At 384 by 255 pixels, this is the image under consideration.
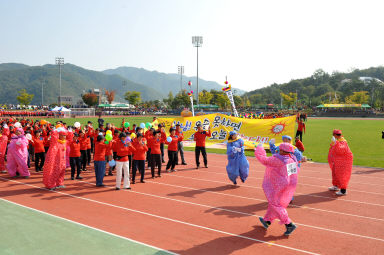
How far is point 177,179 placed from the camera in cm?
1055

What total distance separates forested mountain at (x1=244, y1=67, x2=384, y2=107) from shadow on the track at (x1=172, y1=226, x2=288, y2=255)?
9807 centimetres

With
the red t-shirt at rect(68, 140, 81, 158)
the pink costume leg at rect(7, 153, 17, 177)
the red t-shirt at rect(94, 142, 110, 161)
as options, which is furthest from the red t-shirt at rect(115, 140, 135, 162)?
the pink costume leg at rect(7, 153, 17, 177)

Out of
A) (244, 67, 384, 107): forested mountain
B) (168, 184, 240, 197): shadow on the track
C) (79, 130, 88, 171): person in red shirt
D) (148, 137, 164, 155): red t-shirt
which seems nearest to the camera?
(168, 184, 240, 197): shadow on the track

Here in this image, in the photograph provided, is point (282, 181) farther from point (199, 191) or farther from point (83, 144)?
point (83, 144)

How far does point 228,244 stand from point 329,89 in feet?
448

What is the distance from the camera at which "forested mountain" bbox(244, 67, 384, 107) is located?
345ft

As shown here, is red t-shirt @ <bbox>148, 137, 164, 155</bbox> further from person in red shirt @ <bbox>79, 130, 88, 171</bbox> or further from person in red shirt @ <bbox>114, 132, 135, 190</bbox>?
person in red shirt @ <bbox>79, 130, 88, 171</bbox>

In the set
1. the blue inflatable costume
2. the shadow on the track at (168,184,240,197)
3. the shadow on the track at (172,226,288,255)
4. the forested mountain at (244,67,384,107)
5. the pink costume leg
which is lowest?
the shadow on the track at (172,226,288,255)

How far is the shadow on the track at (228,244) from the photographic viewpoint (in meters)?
5.03

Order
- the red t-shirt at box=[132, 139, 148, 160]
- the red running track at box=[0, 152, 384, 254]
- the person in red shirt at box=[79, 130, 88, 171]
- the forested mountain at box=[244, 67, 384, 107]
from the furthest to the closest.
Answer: the forested mountain at box=[244, 67, 384, 107]
the person in red shirt at box=[79, 130, 88, 171]
the red t-shirt at box=[132, 139, 148, 160]
the red running track at box=[0, 152, 384, 254]

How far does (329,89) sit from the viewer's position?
417 feet

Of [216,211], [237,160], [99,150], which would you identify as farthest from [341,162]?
[99,150]

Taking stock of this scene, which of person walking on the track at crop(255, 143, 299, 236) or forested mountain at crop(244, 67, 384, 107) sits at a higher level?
forested mountain at crop(244, 67, 384, 107)

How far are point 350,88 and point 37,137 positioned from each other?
125 m
